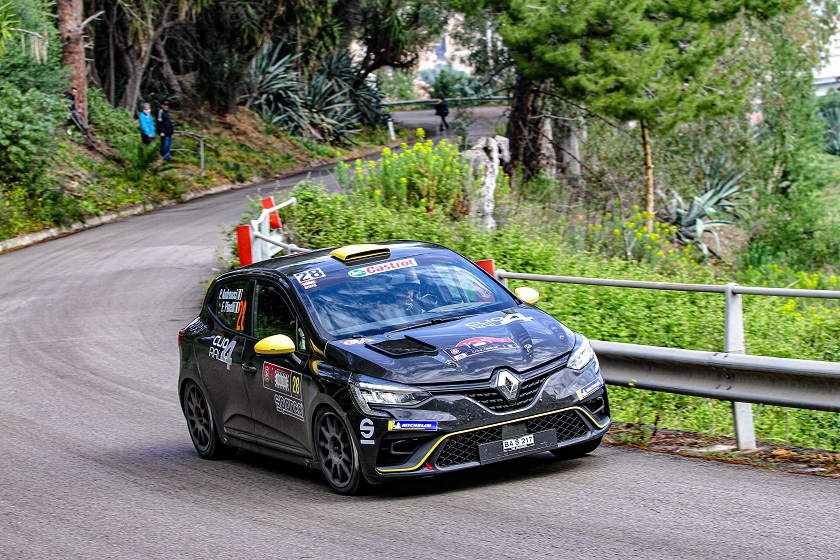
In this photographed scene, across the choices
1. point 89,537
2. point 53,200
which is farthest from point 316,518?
point 53,200

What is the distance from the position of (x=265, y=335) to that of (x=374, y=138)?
37.4m

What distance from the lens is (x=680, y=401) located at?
37.3 ft

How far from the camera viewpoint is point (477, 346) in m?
7.54

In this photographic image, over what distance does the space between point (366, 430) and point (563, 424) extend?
132cm

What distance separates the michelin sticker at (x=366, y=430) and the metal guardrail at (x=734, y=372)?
2611mm

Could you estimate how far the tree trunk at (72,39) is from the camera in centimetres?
3097

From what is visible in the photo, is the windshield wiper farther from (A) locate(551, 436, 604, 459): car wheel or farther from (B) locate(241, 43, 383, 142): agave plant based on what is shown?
(B) locate(241, 43, 383, 142): agave plant

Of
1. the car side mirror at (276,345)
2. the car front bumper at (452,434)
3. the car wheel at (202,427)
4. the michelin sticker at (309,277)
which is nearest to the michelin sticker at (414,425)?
the car front bumper at (452,434)

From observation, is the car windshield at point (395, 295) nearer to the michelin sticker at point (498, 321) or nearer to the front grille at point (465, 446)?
the michelin sticker at point (498, 321)

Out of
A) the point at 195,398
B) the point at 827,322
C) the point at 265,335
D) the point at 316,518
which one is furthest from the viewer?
the point at 827,322

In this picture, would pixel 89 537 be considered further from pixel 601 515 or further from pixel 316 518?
pixel 601 515

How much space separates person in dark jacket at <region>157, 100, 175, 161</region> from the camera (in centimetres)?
3291

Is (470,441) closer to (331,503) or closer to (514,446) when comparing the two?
(514,446)

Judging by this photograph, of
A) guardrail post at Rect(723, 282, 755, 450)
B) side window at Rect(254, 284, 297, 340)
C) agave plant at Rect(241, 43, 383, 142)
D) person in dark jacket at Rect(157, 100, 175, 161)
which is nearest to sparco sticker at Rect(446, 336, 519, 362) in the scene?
side window at Rect(254, 284, 297, 340)
